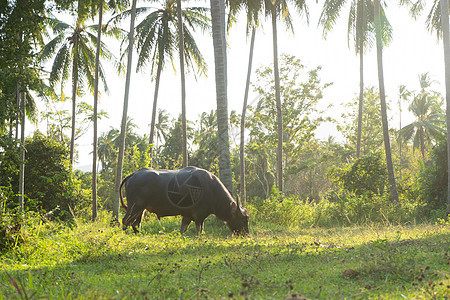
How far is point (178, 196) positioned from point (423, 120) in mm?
40831

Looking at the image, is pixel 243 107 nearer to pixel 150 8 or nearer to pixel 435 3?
pixel 150 8

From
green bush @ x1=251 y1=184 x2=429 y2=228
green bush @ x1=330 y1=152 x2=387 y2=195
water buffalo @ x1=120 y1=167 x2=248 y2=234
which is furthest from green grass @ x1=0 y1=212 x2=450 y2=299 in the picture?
green bush @ x1=330 y1=152 x2=387 y2=195

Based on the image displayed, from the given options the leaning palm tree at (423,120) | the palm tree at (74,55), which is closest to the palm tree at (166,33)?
the palm tree at (74,55)

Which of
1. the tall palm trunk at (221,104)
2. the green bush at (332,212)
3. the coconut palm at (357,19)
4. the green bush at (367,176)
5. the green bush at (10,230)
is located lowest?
the green bush at (332,212)

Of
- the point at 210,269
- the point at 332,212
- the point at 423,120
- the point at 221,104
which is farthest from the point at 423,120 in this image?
the point at 210,269

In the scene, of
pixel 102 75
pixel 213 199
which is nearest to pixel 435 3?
pixel 213 199

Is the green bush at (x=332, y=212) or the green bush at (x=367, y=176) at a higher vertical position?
the green bush at (x=367, y=176)

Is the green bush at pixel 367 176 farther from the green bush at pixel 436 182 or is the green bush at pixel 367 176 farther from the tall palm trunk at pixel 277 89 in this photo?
the tall palm trunk at pixel 277 89

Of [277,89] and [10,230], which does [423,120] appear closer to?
[277,89]

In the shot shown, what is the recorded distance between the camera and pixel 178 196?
33.3 ft

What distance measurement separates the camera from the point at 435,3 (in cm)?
1944

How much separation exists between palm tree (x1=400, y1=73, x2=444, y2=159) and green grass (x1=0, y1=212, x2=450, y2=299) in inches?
1514

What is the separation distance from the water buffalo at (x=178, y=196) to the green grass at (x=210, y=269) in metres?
1.88

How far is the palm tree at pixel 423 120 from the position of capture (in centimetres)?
4278
